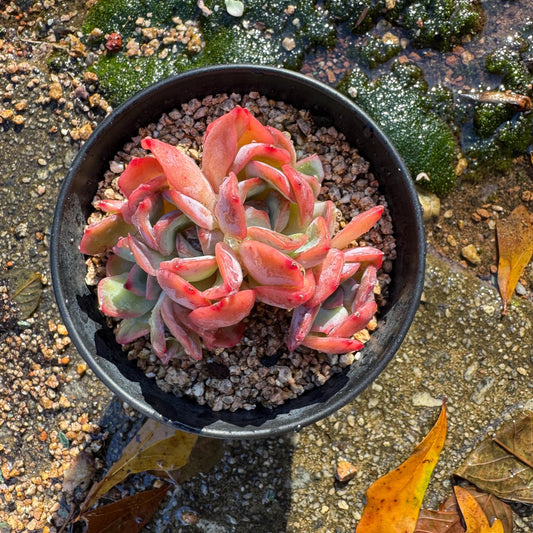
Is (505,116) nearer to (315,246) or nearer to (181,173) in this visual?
(315,246)

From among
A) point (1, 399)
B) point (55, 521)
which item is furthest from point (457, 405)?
point (1, 399)

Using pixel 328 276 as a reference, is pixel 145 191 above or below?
above

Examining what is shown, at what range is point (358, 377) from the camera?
3.76ft

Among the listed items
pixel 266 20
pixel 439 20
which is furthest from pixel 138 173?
pixel 439 20

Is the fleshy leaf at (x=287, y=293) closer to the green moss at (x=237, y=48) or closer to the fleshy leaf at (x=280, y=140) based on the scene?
the fleshy leaf at (x=280, y=140)

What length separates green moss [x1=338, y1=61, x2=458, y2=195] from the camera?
149cm

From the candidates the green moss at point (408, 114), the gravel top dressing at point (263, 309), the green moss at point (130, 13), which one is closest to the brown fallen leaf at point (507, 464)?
the gravel top dressing at point (263, 309)

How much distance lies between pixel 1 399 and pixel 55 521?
1.19 feet

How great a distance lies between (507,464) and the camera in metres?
1.55

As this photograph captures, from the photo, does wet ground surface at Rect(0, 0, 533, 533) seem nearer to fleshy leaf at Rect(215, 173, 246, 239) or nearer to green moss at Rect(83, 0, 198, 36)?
green moss at Rect(83, 0, 198, 36)

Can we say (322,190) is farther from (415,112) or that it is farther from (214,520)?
(214,520)

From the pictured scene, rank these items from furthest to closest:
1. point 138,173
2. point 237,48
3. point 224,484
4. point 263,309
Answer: point 224,484 → point 237,48 → point 263,309 → point 138,173

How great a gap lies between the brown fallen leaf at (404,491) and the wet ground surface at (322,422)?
0.04 meters

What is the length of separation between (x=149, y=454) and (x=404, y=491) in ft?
2.20
